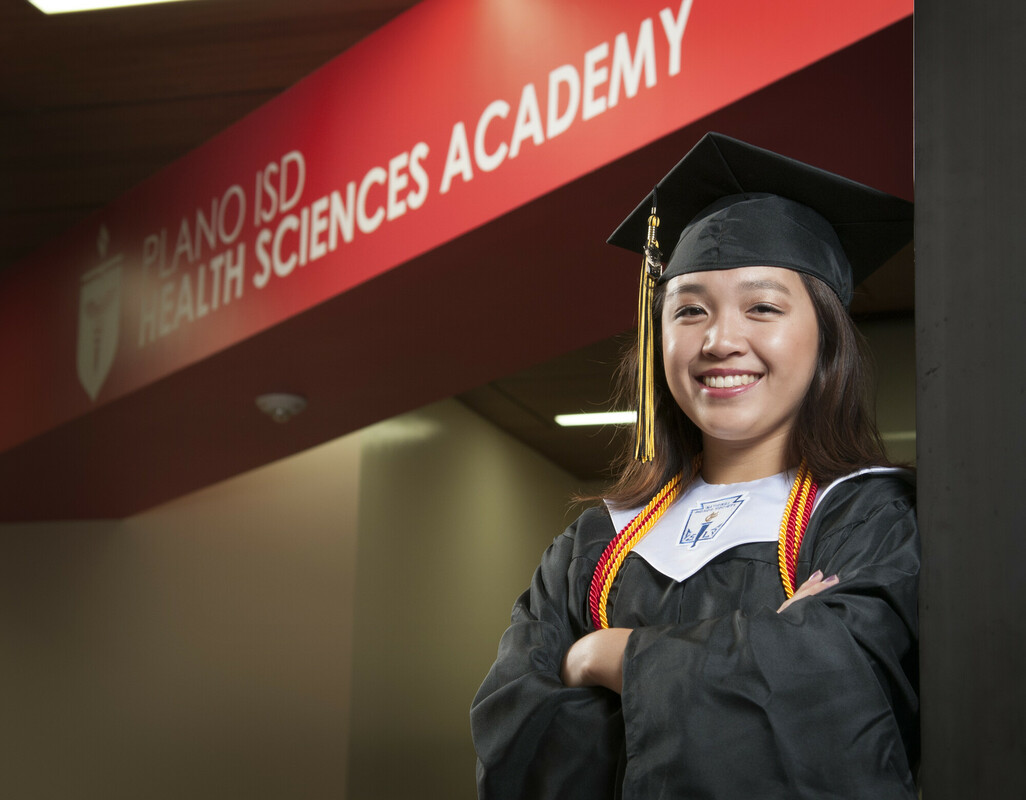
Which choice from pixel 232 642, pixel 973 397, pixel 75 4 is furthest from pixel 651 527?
pixel 232 642

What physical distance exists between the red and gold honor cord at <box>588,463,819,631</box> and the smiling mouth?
0.12 m

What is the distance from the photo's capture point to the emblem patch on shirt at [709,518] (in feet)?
4.12

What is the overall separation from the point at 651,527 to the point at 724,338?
270 mm

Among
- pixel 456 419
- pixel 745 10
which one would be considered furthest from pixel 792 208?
pixel 456 419

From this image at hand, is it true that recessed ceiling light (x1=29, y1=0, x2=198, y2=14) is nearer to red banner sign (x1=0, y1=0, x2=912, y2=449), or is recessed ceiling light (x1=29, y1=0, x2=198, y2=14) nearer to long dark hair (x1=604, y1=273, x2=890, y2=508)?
red banner sign (x1=0, y1=0, x2=912, y2=449)

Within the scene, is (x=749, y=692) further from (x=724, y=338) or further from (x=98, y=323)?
(x=98, y=323)

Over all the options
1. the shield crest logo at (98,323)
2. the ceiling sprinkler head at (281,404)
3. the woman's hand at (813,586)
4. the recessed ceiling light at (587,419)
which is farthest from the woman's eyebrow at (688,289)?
the recessed ceiling light at (587,419)

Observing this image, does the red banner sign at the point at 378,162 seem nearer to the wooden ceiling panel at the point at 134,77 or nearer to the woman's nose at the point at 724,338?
the wooden ceiling panel at the point at 134,77

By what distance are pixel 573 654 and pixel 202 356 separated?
7.58ft

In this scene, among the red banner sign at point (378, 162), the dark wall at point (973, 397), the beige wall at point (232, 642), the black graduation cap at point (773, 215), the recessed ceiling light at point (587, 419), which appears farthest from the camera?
the recessed ceiling light at point (587, 419)

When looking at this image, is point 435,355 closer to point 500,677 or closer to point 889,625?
point 500,677

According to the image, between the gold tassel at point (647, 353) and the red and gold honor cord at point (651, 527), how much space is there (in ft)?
0.23

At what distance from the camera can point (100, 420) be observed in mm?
3697

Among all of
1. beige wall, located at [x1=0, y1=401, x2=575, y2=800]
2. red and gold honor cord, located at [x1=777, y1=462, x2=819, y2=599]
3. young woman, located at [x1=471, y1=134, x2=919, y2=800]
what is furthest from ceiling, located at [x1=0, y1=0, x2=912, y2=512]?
red and gold honor cord, located at [x1=777, y1=462, x2=819, y2=599]
